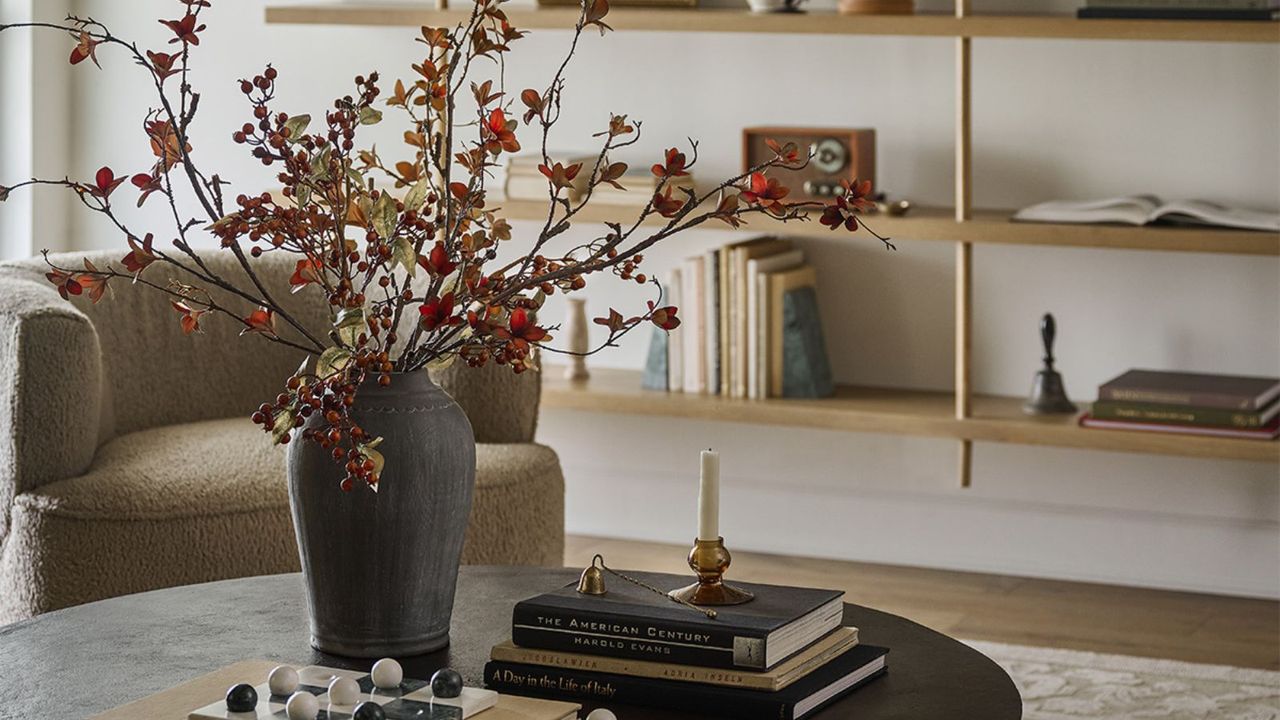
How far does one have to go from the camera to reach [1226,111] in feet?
11.5

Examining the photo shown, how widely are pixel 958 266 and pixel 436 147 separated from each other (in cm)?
208

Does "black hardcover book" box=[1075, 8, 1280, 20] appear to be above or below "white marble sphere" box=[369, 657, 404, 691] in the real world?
above

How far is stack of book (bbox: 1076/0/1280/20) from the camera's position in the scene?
3219 mm

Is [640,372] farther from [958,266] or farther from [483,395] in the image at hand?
[483,395]

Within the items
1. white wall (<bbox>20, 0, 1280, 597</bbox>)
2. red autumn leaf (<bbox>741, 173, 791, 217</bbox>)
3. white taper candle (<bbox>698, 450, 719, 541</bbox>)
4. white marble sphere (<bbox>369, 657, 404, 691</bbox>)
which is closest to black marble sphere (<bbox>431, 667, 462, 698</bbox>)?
white marble sphere (<bbox>369, 657, 404, 691</bbox>)

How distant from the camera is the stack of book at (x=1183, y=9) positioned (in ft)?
10.6

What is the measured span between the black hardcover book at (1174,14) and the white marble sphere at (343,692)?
2.36 metres

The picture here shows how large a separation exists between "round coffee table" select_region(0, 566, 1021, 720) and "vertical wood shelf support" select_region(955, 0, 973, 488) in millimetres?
1685

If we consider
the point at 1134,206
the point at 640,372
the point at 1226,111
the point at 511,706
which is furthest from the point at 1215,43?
the point at 511,706

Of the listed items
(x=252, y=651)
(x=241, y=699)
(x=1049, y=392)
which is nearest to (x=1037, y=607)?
(x=1049, y=392)

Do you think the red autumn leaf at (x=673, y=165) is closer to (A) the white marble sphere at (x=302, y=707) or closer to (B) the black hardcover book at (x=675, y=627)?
(B) the black hardcover book at (x=675, y=627)

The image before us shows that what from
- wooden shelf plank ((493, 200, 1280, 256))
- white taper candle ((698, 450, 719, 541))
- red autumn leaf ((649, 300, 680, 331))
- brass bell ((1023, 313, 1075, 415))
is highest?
wooden shelf plank ((493, 200, 1280, 256))

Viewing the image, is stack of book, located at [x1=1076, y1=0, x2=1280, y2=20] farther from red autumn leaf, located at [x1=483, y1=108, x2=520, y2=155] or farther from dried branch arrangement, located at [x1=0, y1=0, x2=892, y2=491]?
red autumn leaf, located at [x1=483, y1=108, x2=520, y2=155]

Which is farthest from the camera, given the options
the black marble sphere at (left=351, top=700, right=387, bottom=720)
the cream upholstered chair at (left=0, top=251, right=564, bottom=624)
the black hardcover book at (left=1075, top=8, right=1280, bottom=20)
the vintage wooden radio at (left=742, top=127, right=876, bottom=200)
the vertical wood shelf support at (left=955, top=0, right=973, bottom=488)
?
the vintage wooden radio at (left=742, top=127, right=876, bottom=200)
